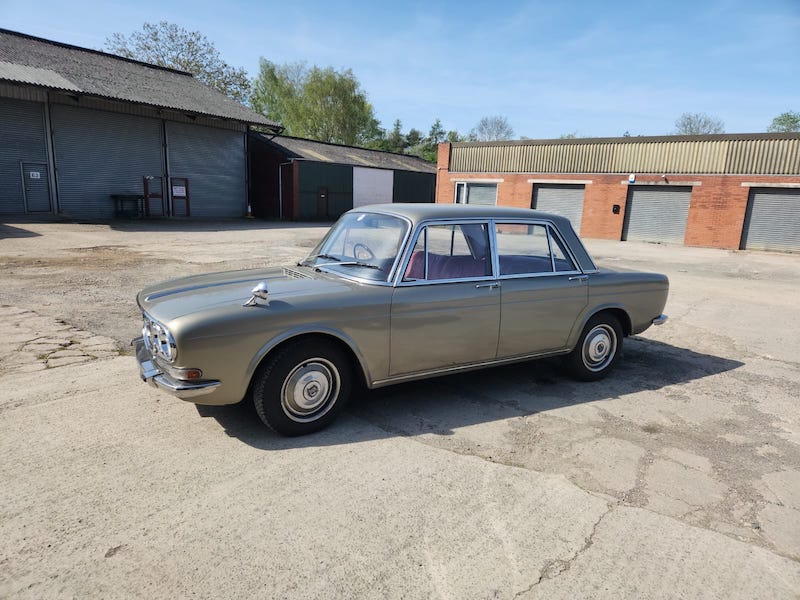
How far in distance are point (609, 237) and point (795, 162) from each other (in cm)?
749

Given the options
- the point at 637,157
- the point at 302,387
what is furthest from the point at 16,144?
the point at 637,157

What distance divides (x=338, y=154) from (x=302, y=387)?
110 feet

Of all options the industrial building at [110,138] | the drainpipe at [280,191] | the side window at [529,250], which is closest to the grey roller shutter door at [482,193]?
the drainpipe at [280,191]

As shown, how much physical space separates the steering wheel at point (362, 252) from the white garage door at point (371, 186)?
29725 mm

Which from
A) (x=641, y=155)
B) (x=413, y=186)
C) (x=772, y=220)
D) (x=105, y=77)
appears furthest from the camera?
(x=413, y=186)

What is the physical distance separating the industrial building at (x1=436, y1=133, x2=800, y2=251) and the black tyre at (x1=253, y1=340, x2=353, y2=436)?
2332 cm

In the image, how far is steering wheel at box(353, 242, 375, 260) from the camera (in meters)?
4.19

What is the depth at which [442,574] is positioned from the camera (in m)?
2.38

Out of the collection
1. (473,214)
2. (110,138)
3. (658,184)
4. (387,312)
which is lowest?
(387,312)

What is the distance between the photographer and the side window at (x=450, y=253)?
406cm

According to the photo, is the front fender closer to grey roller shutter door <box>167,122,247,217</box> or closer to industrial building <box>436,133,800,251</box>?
industrial building <box>436,133,800,251</box>

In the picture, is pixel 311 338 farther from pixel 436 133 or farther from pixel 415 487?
pixel 436 133

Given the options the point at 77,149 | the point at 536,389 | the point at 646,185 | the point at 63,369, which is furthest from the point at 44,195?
the point at 646,185

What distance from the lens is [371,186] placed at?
3509cm
